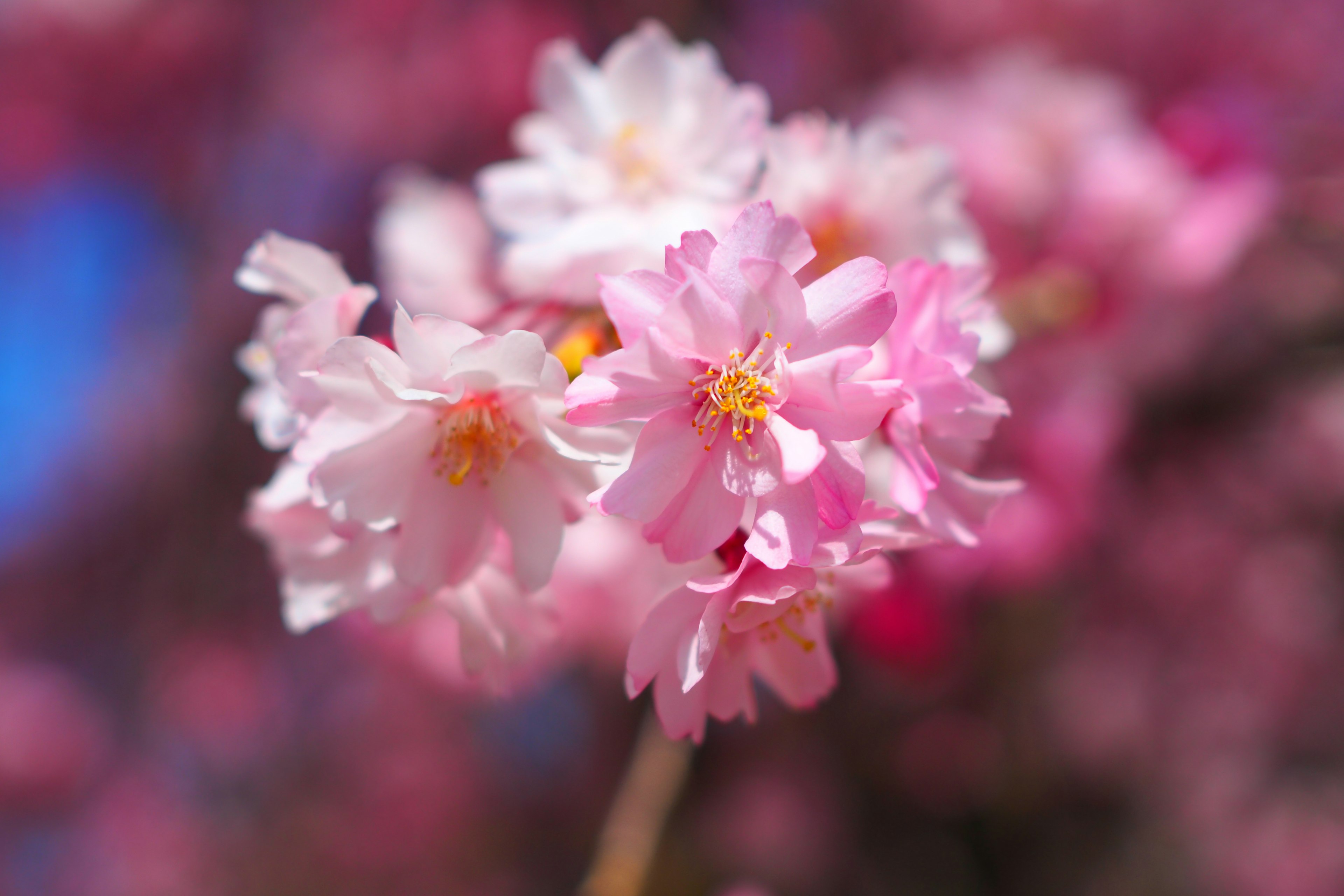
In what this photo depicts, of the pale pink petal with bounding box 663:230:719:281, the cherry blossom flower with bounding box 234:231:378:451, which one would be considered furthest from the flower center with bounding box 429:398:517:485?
the pale pink petal with bounding box 663:230:719:281

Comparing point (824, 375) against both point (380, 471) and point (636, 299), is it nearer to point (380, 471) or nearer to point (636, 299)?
point (636, 299)

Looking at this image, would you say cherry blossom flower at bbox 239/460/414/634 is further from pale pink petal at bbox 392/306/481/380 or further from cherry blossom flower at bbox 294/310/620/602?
pale pink petal at bbox 392/306/481/380

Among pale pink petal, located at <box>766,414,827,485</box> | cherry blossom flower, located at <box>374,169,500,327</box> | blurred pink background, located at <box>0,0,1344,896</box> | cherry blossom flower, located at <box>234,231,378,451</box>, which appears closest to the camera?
pale pink petal, located at <box>766,414,827,485</box>

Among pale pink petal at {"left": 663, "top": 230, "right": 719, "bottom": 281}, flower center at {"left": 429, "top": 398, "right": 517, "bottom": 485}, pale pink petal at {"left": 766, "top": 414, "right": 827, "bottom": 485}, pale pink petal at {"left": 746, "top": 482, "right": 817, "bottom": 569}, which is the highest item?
pale pink petal at {"left": 663, "top": 230, "right": 719, "bottom": 281}

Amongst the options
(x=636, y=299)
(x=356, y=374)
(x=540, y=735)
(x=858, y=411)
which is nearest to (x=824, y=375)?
(x=858, y=411)

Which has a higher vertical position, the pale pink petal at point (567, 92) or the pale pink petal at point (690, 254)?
the pale pink petal at point (567, 92)

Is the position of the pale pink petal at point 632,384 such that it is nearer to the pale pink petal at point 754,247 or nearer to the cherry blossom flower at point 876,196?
the pale pink petal at point 754,247

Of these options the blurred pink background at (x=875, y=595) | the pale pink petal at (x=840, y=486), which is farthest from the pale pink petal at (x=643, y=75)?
the blurred pink background at (x=875, y=595)
